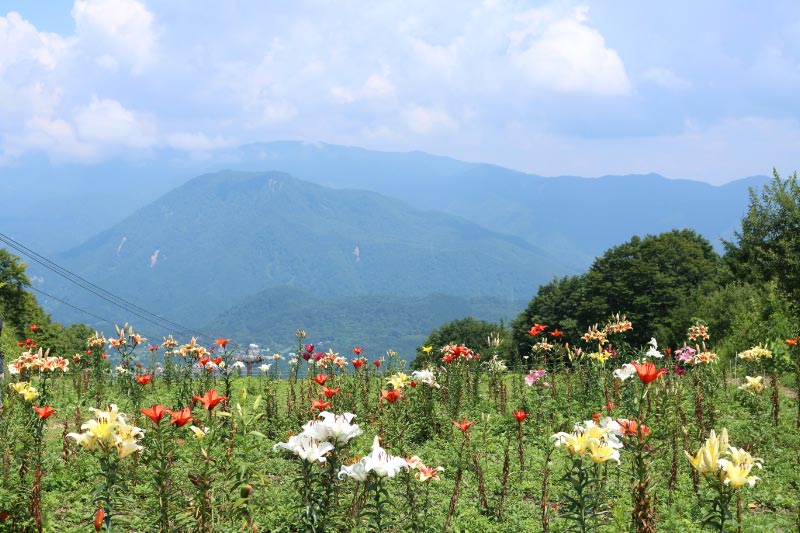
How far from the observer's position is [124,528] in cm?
563

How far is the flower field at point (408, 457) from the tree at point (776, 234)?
42.7 ft

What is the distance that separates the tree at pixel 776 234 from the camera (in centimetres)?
2345

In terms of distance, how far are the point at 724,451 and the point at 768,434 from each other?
6553mm

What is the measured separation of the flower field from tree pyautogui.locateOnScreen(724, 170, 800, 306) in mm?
13014

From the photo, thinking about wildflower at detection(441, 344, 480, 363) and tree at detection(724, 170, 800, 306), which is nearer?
wildflower at detection(441, 344, 480, 363)

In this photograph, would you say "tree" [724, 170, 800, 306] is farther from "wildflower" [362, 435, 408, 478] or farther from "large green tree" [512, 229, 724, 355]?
"wildflower" [362, 435, 408, 478]

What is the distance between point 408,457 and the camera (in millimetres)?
5520

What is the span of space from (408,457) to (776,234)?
2664 centimetres

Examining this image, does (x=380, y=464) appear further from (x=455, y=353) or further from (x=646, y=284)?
(x=646, y=284)

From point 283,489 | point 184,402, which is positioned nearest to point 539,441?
point 283,489

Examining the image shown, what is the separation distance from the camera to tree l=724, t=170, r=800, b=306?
2345cm

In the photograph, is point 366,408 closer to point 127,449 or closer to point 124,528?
point 124,528

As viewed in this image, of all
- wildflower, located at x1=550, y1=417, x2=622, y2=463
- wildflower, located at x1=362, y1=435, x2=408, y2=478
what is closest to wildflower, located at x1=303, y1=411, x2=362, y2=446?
wildflower, located at x1=362, y1=435, x2=408, y2=478

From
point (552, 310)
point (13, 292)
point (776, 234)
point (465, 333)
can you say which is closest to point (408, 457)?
point (776, 234)
